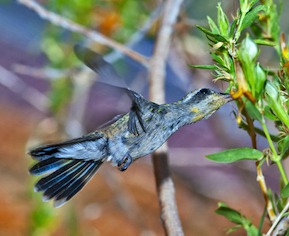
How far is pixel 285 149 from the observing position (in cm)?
61

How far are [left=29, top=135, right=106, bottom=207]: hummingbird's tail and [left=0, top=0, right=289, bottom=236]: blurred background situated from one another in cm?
10

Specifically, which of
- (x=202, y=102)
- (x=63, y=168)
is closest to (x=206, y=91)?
(x=202, y=102)

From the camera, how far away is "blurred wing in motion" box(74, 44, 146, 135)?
0.72 meters

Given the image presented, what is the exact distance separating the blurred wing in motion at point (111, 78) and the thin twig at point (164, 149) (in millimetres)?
109

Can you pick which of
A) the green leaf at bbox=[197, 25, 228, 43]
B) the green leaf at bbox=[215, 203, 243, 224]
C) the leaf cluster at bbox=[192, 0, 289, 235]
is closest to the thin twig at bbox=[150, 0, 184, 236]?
the green leaf at bbox=[215, 203, 243, 224]

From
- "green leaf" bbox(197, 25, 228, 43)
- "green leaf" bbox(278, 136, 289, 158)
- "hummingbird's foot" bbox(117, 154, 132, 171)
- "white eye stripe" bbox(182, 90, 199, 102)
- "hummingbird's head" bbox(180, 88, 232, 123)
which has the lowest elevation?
"green leaf" bbox(278, 136, 289, 158)

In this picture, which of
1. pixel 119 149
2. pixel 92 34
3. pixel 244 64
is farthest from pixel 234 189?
pixel 244 64

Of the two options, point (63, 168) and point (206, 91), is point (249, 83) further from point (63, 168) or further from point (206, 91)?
point (63, 168)

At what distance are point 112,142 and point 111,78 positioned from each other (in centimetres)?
13

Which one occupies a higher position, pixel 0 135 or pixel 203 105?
pixel 0 135

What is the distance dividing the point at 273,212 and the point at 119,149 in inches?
10.1

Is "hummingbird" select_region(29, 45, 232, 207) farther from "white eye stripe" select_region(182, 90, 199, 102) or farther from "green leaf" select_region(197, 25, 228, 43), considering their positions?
"green leaf" select_region(197, 25, 228, 43)

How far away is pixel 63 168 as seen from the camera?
0.86m

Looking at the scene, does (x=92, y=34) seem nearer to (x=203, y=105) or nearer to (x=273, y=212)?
(x=203, y=105)
